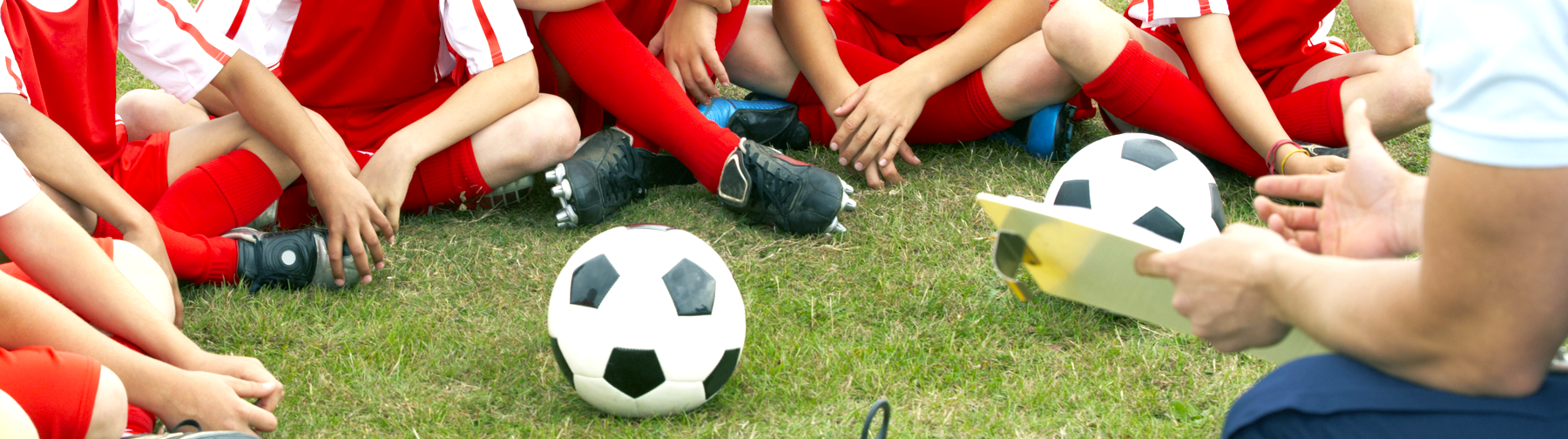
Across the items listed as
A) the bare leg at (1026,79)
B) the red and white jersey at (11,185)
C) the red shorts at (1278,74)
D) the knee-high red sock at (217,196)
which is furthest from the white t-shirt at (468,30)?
the red shorts at (1278,74)

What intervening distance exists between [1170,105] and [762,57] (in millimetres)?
1023

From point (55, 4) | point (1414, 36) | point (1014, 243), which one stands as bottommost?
point (1414, 36)

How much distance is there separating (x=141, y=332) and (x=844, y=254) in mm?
1246

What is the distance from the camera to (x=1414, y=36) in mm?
2434

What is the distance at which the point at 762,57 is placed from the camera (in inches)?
105

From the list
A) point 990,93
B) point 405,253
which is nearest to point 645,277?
point 405,253

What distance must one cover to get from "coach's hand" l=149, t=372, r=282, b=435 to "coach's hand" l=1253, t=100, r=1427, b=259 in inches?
52.0

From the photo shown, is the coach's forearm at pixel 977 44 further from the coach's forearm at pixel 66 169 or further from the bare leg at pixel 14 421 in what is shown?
the bare leg at pixel 14 421

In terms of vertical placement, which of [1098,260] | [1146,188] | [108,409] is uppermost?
[1098,260]

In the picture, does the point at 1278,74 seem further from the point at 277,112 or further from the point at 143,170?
the point at 143,170

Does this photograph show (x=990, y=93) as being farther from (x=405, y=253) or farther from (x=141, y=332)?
(x=141, y=332)

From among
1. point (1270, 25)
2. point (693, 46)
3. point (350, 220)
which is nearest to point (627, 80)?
point (693, 46)

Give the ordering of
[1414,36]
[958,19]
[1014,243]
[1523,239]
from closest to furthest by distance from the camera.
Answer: [1523,239]
[1014,243]
[1414,36]
[958,19]

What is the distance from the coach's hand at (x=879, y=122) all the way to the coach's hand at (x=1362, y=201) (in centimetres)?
130
